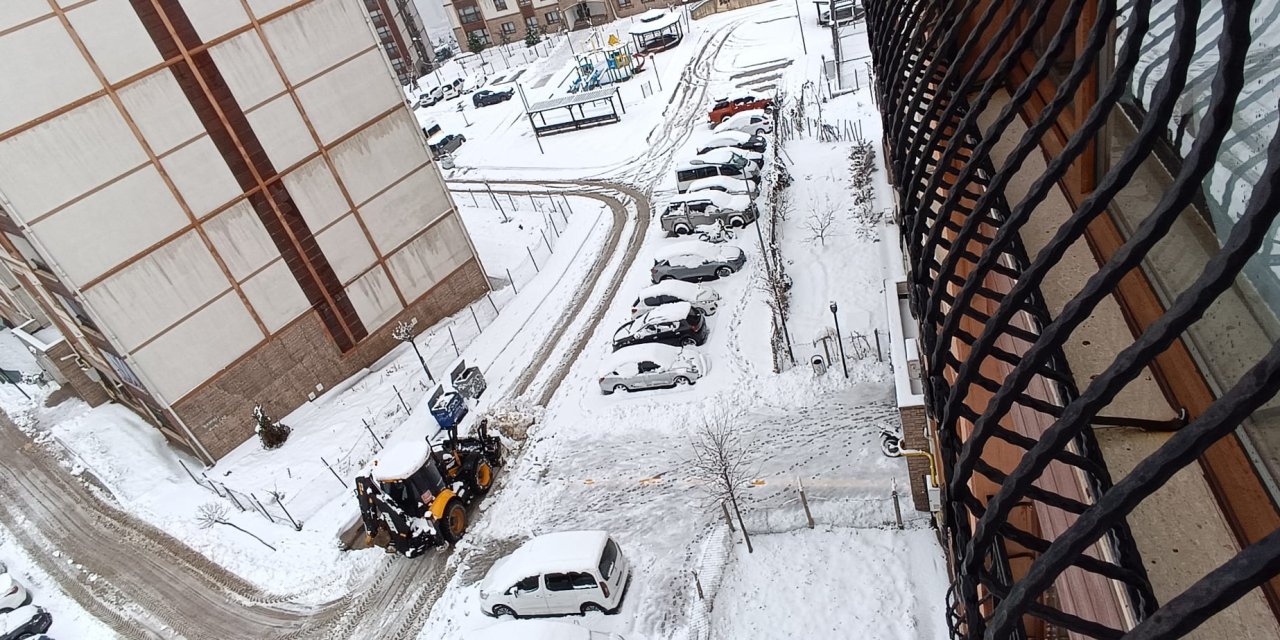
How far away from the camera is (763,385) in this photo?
736 inches

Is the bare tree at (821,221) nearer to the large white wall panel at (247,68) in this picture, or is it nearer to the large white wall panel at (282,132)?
the large white wall panel at (282,132)

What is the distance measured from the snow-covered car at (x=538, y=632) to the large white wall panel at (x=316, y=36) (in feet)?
57.5

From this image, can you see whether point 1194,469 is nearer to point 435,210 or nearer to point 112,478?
point 435,210

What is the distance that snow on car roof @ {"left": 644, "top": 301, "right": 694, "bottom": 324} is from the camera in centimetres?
2108

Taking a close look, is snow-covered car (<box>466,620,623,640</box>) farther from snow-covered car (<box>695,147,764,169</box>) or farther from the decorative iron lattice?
snow-covered car (<box>695,147,764,169</box>)

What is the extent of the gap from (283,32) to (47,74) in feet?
19.9

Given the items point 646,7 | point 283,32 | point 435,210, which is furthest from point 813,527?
point 646,7

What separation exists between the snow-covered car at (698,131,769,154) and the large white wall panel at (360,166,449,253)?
1118 cm

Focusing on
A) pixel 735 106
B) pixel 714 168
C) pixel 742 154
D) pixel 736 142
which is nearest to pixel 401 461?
pixel 714 168

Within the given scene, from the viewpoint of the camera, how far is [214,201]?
21.5 meters

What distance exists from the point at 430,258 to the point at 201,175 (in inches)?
296

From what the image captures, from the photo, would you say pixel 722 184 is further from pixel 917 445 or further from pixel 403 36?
pixel 403 36

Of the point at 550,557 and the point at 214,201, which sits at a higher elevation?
the point at 214,201

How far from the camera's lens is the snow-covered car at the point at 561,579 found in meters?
13.9
